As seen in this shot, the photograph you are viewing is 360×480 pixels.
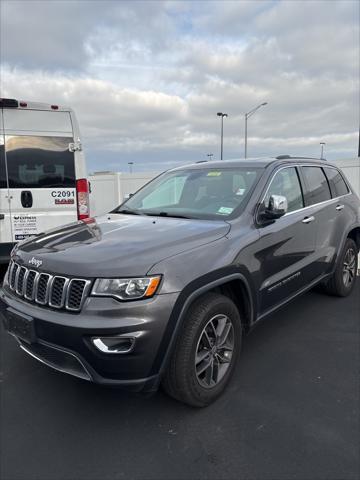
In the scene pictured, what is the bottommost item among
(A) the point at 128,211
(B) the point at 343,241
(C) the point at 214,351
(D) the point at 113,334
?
(C) the point at 214,351

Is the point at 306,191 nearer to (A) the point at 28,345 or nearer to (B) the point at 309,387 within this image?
(B) the point at 309,387

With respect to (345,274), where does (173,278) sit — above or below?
above

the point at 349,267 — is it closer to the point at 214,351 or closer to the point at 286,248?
the point at 286,248

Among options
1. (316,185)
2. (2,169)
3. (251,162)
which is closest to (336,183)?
(316,185)

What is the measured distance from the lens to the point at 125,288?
225cm

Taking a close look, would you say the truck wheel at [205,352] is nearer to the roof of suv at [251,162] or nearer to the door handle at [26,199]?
the roof of suv at [251,162]

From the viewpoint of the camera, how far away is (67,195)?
5617mm

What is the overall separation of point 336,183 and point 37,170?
13.4 feet

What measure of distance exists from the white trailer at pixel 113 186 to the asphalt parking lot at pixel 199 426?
10.7 meters

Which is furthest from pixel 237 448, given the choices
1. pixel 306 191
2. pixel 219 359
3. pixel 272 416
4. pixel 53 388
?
pixel 306 191

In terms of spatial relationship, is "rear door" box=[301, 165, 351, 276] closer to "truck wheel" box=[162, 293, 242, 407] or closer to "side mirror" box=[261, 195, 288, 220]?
"side mirror" box=[261, 195, 288, 220]

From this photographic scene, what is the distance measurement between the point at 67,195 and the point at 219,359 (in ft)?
12.3

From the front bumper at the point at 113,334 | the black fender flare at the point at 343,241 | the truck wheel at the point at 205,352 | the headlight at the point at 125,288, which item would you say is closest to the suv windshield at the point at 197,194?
the truck wheel at the point at 205,352

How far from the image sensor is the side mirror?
10.1ft
